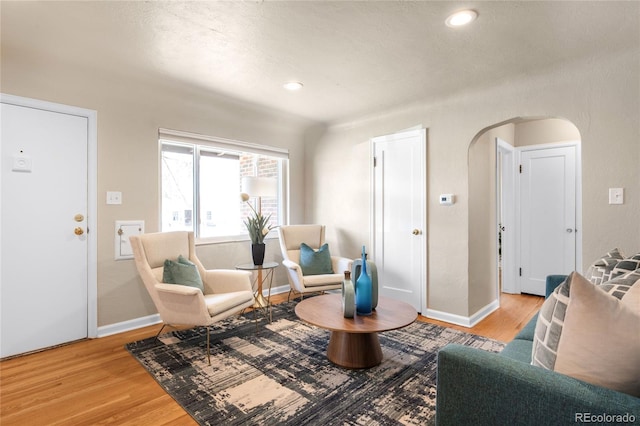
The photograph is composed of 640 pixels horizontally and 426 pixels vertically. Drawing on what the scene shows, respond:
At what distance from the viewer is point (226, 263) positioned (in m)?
3.88

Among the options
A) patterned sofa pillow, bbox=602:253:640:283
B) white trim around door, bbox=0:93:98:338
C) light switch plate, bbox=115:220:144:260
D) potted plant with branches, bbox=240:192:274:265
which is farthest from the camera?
potted plant with branches, bbox=240:192:274:265

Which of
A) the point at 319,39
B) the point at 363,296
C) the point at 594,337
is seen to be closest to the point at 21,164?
the point at 319,39

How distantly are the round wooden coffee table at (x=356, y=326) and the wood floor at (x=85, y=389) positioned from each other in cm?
99

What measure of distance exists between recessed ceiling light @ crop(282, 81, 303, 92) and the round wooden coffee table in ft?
6.59

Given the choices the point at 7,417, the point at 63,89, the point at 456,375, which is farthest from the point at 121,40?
the point at 456,375

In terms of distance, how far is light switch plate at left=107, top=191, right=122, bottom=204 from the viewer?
9.84 ft

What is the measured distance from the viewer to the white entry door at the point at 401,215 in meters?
3.57

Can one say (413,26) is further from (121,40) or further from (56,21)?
(56,21)

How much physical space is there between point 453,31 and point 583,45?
0.98 meters

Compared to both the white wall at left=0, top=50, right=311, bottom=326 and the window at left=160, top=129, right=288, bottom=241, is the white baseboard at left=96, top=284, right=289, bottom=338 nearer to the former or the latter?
the white wall at left=0, top=50, right=311, bottom=326

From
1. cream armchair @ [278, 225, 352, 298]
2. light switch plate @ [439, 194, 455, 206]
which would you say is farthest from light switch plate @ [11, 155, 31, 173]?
light switch plate @ [439, 194, 455, 206]

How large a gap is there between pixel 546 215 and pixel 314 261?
311 centimetres

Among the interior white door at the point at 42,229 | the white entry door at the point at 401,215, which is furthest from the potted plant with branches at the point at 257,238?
Answer: the interior white door at the point at 42,229

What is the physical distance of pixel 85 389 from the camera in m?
2.10
